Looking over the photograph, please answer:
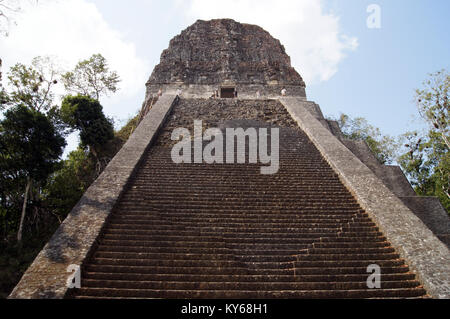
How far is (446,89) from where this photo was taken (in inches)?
443

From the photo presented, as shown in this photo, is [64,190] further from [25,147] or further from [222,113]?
[222,113]

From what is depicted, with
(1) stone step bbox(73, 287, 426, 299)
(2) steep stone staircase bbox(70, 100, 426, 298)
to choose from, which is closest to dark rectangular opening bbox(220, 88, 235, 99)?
(2) steep stone staircase bbox(70, 100, 426, 298)

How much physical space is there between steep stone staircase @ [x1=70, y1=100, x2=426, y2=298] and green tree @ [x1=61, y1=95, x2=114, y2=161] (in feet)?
17.1

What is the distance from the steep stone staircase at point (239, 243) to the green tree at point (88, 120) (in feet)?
17.1

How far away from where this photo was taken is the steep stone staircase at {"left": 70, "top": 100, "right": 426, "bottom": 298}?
346cm

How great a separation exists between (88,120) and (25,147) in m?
3.28

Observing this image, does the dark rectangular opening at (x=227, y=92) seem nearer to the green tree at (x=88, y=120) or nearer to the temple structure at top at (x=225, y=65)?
the temple structure at top at (x=225, y=65)

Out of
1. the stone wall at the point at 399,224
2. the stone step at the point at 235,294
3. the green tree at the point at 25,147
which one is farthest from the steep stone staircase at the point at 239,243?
the green tree at the point at 25,147

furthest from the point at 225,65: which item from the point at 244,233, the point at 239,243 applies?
the point at 239,243

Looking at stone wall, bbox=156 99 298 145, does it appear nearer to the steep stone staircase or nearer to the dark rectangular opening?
the steep stone staircase

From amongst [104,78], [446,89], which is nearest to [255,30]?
[104,78]

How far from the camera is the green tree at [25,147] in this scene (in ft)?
24.4
